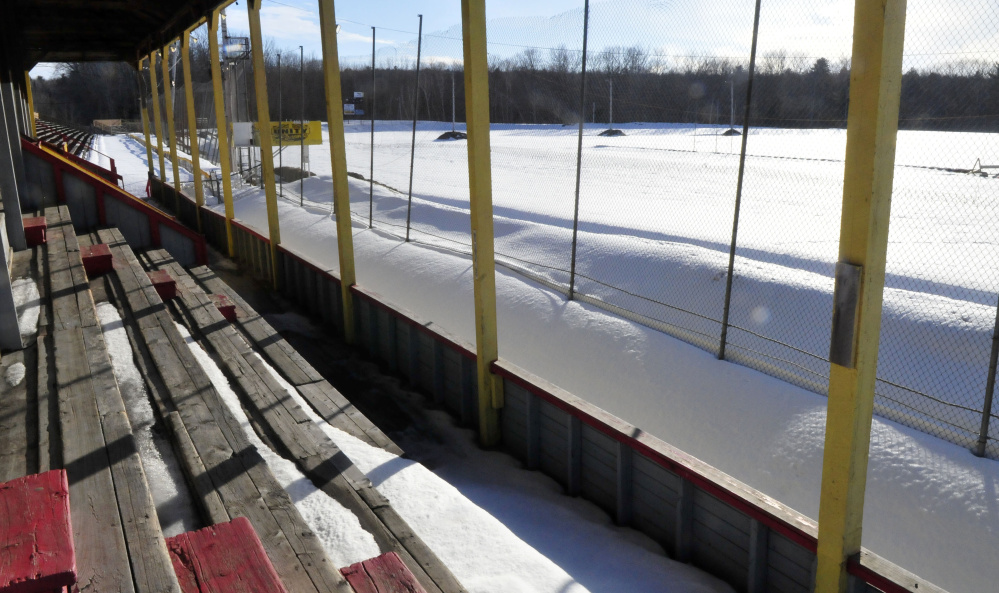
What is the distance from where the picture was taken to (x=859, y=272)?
3.29 m

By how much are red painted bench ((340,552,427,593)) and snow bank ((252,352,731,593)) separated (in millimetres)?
789

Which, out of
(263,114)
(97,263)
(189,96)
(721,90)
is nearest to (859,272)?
(721,90)

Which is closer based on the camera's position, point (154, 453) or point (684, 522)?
point (154, 453)

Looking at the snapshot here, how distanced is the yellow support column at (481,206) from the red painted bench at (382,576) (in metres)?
3.17

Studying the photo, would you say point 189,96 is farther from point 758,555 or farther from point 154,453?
point 758,555

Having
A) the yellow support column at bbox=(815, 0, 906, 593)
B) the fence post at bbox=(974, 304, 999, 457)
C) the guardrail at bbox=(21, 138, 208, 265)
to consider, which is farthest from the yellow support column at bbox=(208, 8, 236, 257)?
the yellow support column at bbox=(815, 0, 906, 593)

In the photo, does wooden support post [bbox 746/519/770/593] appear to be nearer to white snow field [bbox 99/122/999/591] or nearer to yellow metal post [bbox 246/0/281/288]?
white snow field [bbox 99/122/999/591]

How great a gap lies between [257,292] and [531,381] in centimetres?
718

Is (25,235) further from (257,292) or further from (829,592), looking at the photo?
(829,592)

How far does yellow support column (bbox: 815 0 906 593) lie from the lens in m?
3.11

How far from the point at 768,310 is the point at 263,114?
25.9ft

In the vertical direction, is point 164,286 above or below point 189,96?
below

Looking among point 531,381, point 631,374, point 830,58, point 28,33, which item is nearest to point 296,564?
point 531,381

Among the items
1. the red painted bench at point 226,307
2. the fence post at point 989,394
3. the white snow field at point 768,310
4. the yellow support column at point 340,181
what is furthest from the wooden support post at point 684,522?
the red painted bench at point 226,307
